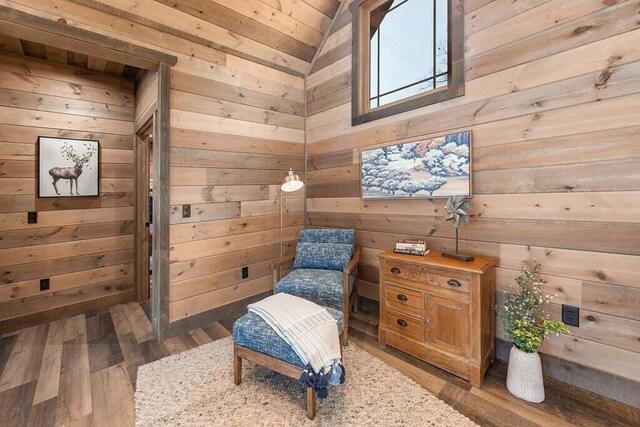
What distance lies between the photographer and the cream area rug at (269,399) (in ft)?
5.04

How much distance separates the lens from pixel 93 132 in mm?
3104

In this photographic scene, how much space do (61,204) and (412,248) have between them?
353cm

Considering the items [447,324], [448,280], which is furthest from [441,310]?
[448,280]

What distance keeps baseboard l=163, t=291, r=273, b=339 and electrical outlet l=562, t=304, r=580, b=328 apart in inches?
104

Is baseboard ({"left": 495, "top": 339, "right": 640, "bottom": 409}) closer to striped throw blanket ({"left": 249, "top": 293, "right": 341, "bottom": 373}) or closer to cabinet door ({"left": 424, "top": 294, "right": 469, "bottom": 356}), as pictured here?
cabinet door ({"left": 424, "top": 294, "right": 469, "bottom": 356})

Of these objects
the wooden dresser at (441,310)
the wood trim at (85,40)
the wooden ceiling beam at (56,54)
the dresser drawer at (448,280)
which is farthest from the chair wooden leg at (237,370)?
the wooden ceiling beam at (56,54)

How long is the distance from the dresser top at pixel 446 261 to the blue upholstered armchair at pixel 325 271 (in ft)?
1.47

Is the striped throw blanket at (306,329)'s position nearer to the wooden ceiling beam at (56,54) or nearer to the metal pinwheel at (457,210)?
the metal pinwheel at (457,210)

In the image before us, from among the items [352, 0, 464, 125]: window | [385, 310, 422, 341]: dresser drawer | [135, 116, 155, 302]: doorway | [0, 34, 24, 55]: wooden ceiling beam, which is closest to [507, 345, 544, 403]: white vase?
[385, 310, 422, 341]: dresser drawer

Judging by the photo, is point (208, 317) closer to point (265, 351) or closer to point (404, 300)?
point (265, 351)

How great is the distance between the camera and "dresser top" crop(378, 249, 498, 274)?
182 centimetres

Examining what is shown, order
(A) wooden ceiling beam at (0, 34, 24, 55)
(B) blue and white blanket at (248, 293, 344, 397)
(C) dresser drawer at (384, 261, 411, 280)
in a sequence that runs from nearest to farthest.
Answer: (B) blue and white blanket at (248, 293, 344, 397) < (C) dresser drawer at (384, 261, 411, 280) < (A) wooden ceiling beam at (0, 34, 24, 55)

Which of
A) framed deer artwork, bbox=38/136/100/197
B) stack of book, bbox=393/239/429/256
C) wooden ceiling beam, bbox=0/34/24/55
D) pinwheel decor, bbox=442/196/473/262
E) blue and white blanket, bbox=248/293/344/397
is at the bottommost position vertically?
blue and white blanket, bbox=248/293/344/397

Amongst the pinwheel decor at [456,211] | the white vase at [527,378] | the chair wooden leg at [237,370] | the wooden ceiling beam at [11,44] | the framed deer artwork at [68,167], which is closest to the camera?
the white vase at [527,378]
